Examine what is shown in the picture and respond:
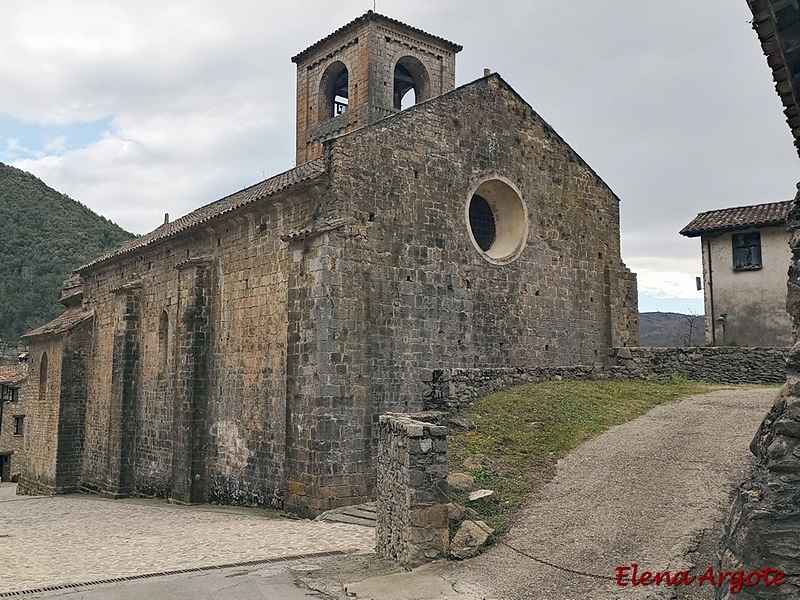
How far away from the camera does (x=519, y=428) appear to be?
1134 cm

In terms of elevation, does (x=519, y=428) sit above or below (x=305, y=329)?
below

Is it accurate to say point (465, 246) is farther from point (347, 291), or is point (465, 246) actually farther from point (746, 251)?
point (746, 251)

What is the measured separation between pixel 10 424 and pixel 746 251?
39.3 meters

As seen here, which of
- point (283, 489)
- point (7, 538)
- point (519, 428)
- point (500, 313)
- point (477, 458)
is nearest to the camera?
point (477, 458)

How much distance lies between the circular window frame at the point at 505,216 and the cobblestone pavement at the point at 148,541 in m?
7.75

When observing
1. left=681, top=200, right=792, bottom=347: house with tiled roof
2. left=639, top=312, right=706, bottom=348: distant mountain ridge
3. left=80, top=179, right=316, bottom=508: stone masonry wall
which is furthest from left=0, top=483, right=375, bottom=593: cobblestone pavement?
left=639, top=312, right=706, bottom=348: distant mountain ridge

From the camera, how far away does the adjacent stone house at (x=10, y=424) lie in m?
40.8

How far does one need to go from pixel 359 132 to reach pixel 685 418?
26.0 ft

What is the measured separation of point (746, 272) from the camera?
2248cm

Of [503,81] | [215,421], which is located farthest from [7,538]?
[503,81]

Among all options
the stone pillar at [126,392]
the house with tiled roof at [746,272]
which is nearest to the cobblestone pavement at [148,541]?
the stone pillar at [126,392]

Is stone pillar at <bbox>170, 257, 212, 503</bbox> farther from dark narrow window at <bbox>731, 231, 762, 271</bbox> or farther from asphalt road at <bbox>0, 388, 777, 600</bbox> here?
dark narrow window at <bbox>731, 231, 762, 271</bbox>

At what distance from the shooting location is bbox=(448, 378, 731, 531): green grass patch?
30.7 feet

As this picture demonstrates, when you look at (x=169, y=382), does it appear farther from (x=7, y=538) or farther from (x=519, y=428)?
(x=519, y=428)
